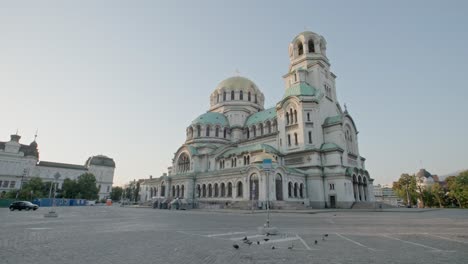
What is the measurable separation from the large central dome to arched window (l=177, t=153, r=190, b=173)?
53.0 feet

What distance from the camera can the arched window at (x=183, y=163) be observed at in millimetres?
54728

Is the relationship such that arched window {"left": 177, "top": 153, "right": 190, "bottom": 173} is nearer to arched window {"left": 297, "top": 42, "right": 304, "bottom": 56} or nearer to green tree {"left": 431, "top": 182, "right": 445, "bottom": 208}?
arched window {"left": 297, "top": 42, "right": 304, "bottom": 56}

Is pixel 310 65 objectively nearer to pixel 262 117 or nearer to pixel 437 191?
pixel 262 117

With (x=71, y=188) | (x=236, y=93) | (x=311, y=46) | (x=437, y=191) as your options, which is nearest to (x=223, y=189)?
(x=236, y=93)

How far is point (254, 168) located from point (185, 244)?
2991cm

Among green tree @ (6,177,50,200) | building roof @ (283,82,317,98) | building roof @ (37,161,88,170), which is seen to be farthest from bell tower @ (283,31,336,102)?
building roof @ (37,161,88,170)

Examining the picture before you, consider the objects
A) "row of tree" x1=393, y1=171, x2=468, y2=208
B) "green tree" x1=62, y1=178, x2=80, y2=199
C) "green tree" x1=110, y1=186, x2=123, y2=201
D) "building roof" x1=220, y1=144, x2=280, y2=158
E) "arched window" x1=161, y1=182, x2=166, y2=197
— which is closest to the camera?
"building roof" x1=220, y1=144, x2=280, y2=158

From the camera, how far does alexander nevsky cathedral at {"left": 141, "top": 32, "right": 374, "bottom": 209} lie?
38469 millimetres

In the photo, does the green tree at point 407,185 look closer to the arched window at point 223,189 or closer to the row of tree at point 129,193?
the arched window at point 223,189

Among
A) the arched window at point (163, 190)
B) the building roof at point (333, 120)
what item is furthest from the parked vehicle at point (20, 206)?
the building roof at point (333, 120)

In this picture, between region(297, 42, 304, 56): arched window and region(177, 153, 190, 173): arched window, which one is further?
region(177, 153, 190, 173): arched window

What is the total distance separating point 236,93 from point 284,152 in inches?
911

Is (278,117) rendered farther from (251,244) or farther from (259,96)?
(251,244)

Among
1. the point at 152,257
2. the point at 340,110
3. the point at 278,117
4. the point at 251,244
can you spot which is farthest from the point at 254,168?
the point at 152,257
